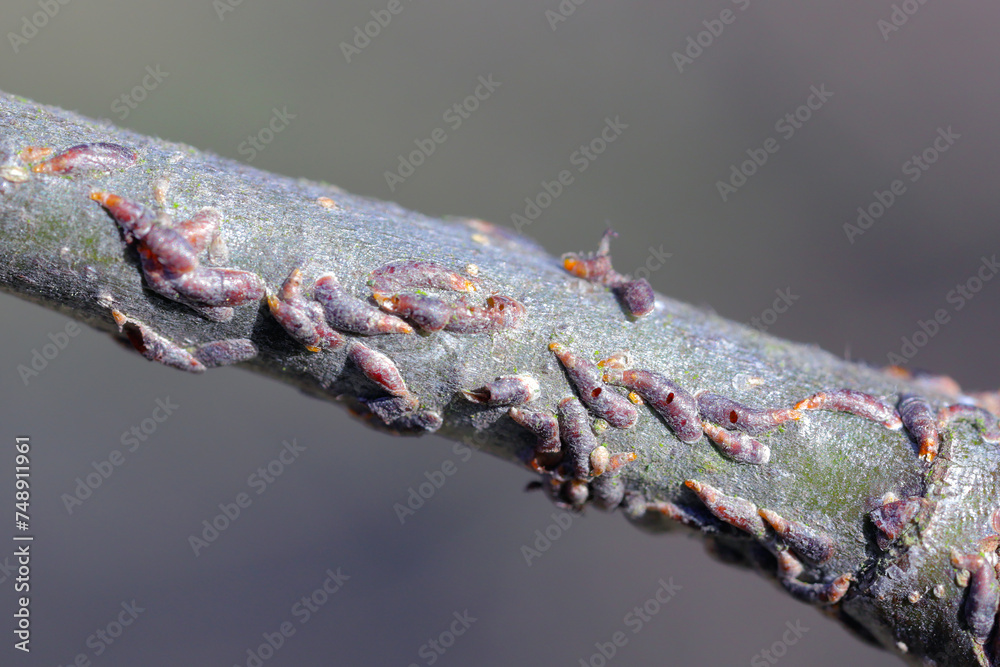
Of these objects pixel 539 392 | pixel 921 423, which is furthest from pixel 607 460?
pixel 921 423

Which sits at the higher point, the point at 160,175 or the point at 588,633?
the point at 160,175

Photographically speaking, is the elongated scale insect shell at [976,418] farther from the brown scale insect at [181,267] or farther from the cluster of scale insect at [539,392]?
the brown scale insect at [181,267]

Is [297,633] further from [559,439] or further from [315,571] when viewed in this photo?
[559,439]

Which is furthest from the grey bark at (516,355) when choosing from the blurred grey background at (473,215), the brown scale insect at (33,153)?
the blurred grey background at (473,215)

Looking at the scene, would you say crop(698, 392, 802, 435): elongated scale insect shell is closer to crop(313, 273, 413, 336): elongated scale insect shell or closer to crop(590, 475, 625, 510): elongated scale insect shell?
crop(590, 475, 625, 510): elongated scale insect shell

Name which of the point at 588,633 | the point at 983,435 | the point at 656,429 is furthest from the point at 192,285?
the point at 588,633
